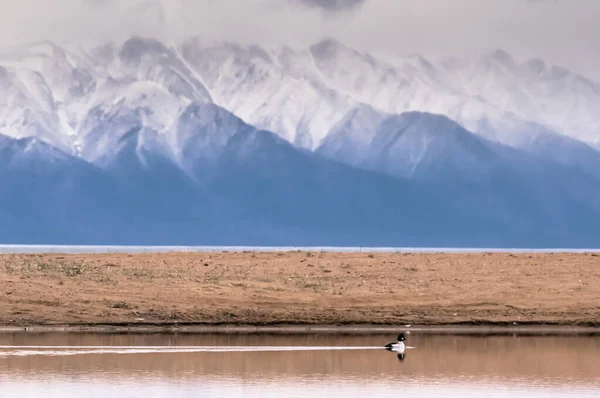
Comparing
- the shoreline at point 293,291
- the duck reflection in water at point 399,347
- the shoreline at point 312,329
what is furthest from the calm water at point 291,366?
the shoreline at point 293,291

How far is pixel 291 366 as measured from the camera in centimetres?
3481

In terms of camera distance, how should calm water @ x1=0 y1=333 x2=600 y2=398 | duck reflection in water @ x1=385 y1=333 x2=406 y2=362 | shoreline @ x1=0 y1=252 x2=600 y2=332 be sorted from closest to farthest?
calm water @ x1=0 y1=333 x2=600 y2=398 → duck reflection in water @ x1=385 y1=333 x2=406 y2=362 → shoreline @ x1=0 y1=252 x2=600 y2=332

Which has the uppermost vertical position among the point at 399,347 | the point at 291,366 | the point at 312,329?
the point at 312,329

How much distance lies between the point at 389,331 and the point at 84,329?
8.51m

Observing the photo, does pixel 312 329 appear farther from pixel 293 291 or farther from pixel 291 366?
pixel 291 366

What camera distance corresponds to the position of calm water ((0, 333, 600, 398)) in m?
30.6

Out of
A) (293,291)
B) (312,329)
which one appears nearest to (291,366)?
(312,329)

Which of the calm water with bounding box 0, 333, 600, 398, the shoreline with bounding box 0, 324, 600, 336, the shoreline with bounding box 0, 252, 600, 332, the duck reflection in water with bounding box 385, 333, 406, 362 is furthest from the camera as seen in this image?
the shoreline with bounding box 0, 252, 600, 332

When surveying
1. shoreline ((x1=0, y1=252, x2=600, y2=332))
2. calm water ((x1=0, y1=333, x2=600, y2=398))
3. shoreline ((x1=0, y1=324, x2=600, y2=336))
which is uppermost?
shoreline ((x1=0, y1=252, x2=600, y2=332))

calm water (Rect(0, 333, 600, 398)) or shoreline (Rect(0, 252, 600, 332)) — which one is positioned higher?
shoreline (Rect(0, 252, 600, 332))

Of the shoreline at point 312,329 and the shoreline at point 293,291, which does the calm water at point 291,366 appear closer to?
the shoreline at point 312,329

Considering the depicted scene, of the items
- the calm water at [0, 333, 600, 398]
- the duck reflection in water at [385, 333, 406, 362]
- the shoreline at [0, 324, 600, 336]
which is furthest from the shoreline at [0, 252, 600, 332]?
the duck reflection in water at [385, 333, 406, 362]

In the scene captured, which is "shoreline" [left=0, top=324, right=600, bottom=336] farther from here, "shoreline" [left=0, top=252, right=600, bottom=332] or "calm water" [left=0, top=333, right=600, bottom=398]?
"calm water" [left=0, top=333, right=600, bottom=398]

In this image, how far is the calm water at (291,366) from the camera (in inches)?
1206
